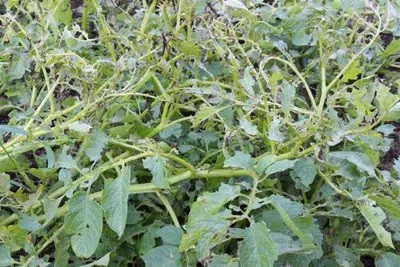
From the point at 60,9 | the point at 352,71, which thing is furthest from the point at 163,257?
the point at 60,9

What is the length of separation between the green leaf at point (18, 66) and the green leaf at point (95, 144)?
39cm

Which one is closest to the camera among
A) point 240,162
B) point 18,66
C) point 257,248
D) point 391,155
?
point 257,248

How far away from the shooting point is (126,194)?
122 centimetres

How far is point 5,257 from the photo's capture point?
1240mm

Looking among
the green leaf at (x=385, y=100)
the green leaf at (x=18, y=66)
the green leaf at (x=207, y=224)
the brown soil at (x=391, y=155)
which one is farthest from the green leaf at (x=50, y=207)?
the brown soil at (x=391, y=155)

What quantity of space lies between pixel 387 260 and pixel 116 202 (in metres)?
0.60

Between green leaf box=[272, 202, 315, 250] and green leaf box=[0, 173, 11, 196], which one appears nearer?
green leaf box=[272, 202, 315, 250]

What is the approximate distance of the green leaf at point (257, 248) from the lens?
3.65 feet

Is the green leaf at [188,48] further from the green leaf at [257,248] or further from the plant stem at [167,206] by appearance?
the green leaf at [257,248]

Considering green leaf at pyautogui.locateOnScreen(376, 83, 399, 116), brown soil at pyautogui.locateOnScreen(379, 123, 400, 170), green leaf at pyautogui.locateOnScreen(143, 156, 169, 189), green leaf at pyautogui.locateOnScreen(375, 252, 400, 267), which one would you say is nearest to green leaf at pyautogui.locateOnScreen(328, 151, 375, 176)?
green leaf at pyautogui.locateOnScreen(376, 83, 399, 116)

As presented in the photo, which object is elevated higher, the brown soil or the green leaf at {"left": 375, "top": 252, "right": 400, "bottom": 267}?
the green leaf at {"left": 375, "top": 252, "right": 400, "bottom": 267}

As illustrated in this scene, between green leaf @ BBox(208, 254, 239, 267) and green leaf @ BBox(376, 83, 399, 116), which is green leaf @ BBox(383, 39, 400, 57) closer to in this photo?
green leaf @ BBox(376, 83, 399, 116)

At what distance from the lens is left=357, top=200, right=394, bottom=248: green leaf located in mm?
1215

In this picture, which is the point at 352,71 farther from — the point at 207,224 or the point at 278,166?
the point at 207,224
